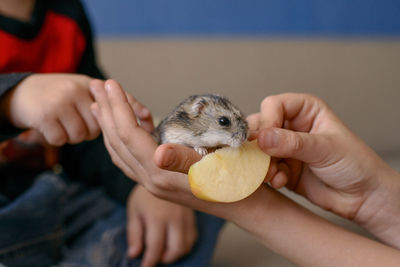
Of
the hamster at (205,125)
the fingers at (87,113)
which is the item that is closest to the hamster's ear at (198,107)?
the hamster at (205,125)

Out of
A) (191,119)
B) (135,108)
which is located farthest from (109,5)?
(191,119)

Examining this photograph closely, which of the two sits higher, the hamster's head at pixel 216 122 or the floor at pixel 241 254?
the hamster's head at pixel 216 122

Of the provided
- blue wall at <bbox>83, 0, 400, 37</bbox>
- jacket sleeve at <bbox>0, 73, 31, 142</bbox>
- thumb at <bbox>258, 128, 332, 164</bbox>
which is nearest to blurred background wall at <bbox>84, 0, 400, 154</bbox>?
blue wall at <bbox>83, 0, 400, 37</bbox>

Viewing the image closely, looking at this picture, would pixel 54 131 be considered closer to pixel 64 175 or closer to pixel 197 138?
pixel 197 138

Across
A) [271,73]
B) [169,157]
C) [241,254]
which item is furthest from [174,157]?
[271,73]

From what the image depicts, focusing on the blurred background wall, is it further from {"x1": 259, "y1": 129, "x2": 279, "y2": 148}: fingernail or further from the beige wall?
{"x1": 259, "y1": 129, "x2": 279, "y2": 148}: fingernail

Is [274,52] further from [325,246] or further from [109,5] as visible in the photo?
[325,246]

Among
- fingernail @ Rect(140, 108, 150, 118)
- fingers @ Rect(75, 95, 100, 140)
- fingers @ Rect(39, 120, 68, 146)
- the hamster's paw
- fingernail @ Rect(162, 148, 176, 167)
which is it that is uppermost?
fingernail @ Rect(162, 148, 176, 167)

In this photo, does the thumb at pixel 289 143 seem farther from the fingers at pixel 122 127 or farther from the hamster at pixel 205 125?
the fingers at pixel 122 127
